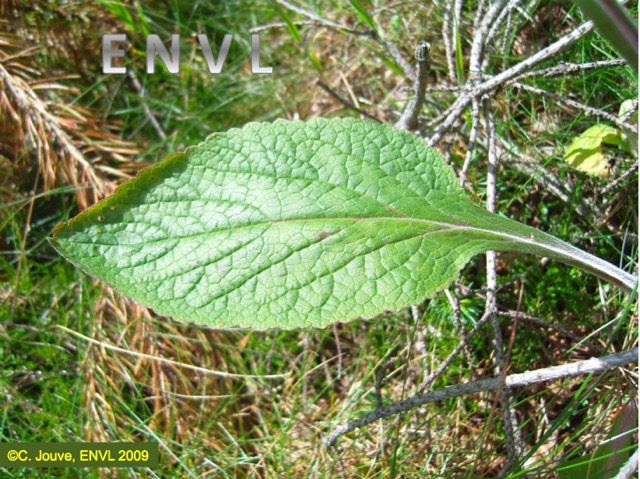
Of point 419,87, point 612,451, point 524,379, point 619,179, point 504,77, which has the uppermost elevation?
point 419,87

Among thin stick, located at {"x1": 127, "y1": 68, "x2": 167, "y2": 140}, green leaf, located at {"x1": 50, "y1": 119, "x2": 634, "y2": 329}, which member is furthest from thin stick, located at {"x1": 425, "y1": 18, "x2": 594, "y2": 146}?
thin stick, located at {"x1": 127, "y1": 68, "x2": 167, "y2": 140}

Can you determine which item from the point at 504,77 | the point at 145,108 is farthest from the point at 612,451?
the point at 145,108

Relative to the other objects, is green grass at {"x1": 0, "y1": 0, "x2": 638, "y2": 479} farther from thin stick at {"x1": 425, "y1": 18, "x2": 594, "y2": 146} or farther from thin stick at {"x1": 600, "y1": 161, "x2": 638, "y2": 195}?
thin stick at {"x1": 425, "y1": 18, "x2": 594, "y2": 146}

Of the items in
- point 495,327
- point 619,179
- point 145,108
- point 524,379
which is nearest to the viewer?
point 524,379

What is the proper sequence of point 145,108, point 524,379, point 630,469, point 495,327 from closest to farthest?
point 630,469, point 524,379, point 495,327, point 145,108

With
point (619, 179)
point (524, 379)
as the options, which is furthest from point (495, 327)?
point (619, 179)

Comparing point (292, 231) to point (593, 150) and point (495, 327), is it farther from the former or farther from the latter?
point (593, 150)

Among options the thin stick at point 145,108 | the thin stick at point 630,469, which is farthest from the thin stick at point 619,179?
the thin stick at point 145,108

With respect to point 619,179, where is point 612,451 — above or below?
below

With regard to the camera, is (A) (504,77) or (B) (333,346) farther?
(B) (333,346)
